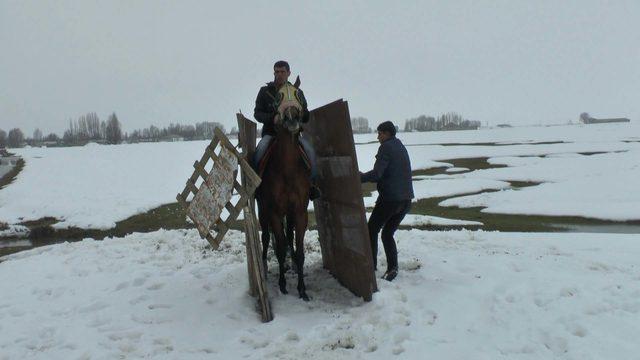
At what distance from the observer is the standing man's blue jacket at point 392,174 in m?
6.86

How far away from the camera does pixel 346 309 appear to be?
6270 millimetres

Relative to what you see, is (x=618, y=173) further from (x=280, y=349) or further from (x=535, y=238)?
(x=280, y=349)

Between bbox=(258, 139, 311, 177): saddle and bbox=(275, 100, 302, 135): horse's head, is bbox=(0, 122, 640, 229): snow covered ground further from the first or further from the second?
bbox=(275, 100, 302, 135): horse's head

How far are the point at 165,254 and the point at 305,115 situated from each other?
529 cm

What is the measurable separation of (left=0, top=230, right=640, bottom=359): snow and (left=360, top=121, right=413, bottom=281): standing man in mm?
951

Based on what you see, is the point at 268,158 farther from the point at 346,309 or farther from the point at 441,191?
the point at 441,191

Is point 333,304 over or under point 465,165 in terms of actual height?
over

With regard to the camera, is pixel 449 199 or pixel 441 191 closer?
pixel 449 199

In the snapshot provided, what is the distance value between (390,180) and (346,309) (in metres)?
2.04

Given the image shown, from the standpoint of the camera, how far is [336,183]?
6922 mm

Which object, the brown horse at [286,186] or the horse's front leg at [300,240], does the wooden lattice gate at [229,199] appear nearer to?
the brown horse at [286,186]

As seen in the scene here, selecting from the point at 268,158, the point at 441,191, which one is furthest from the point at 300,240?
the point at 441,191

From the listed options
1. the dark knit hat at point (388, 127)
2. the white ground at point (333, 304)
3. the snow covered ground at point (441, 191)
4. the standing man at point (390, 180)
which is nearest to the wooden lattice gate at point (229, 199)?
the white ground at point (333, 304)

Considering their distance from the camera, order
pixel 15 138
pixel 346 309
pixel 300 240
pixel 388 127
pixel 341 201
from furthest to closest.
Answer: pixel 15 138
pixel 388 127
pixel 341 201
pixel 300 240
pixel 346 309
